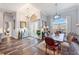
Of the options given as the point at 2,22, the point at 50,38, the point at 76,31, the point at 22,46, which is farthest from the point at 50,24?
the point at 2,22

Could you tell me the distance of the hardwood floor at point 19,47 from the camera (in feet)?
7.63

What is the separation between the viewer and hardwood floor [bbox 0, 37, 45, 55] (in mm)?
2324

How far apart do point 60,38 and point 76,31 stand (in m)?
0.26

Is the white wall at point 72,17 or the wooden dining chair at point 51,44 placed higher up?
the white wall at point 72,17

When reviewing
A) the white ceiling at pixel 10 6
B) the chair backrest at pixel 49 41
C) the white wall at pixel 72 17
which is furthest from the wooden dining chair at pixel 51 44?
the white ceiling at pixel 10 6

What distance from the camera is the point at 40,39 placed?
233 centimetres

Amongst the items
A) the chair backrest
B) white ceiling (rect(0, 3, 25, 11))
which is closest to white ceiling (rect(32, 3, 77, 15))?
white ceiling (rect(0, 3, 25, 11))

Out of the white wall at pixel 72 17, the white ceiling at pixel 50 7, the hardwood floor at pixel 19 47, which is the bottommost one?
the hardwood floor at pixel 19 47

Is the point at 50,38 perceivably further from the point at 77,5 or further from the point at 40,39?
the point at 77,5

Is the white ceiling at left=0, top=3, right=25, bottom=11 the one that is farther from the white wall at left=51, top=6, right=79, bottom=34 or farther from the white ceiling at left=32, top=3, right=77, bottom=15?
the white wall at left=51, top=6, right=79, bottom=34

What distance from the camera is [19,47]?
234 centimetres

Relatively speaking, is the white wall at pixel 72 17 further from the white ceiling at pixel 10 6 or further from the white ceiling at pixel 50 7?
the white ceiling at pixel 10 6

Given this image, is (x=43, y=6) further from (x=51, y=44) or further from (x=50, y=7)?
(x=51, y=44)
